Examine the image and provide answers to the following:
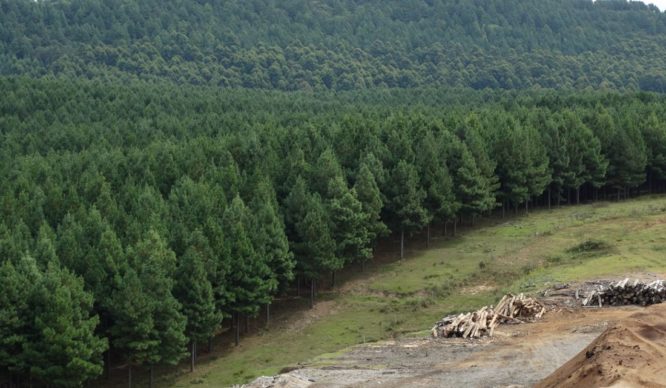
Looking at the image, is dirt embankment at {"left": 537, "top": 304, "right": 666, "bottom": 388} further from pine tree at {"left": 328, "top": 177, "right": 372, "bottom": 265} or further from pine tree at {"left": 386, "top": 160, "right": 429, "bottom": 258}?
pine tree at {"left": 386, "top": 160, "right": 429, "bottom": 258}

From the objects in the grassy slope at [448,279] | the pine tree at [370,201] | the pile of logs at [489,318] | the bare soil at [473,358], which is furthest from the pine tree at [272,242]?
the pile of logs at [489,318]

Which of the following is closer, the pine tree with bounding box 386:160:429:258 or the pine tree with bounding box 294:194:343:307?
the pine tree with bounding box 294:194:343:307

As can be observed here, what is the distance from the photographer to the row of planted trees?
62219 mm

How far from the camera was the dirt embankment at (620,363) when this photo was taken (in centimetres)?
3128

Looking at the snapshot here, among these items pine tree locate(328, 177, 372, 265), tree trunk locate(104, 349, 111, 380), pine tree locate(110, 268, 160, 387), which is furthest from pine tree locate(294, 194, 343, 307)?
pine tree locate(110, 268, 160, 387)

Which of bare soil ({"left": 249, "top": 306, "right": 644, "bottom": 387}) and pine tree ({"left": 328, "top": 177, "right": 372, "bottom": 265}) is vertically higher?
pine tree ({"left": 328, "top": 177, "right": 372, "bottom": 265})

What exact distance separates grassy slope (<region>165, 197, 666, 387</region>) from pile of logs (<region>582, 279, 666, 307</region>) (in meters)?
9.80

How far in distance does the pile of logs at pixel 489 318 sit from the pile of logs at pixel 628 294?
3.77 meters

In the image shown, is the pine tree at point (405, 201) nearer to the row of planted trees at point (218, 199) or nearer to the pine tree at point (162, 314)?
the row of planted trees at point (218, 199)

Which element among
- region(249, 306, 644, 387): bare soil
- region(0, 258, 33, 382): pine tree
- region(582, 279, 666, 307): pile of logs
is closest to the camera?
region(249, 306, 644, 387): bare soil

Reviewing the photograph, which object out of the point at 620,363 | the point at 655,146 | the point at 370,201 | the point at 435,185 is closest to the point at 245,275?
the point at 370,201

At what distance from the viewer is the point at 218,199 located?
270ft

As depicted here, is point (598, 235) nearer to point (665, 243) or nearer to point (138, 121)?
point (665, 243)

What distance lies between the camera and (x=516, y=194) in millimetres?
108438
